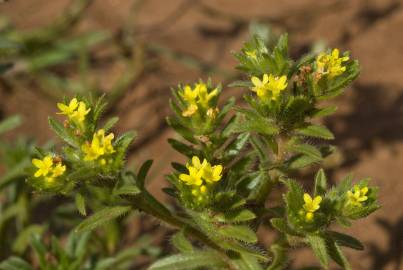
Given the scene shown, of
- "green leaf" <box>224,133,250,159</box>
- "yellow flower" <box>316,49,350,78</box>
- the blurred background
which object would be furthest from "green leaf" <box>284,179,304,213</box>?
the blurred background

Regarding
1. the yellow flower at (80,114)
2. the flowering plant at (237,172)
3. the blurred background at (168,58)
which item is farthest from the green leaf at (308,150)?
the blurred background at (168,58)

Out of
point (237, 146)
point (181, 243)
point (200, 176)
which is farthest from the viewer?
point (237, 146)

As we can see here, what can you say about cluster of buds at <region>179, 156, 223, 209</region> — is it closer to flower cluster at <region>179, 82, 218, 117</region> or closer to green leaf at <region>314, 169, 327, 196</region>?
flower cluster at <region>179, 82, 218, 117</region>

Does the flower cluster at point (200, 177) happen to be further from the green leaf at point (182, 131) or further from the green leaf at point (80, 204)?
the green leaf at point (80, 204)

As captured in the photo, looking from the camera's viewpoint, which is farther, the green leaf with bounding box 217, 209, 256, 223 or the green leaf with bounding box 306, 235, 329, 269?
the green leaf with bounding box 217, 209, 256, 223

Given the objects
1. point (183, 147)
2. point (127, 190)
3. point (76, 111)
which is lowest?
point (127, 190)

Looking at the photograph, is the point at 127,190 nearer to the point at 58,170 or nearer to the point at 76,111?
the point at 58,170

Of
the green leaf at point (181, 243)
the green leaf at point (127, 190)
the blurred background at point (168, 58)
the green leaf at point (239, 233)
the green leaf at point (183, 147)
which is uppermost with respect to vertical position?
the blurred background at point (168, 58)

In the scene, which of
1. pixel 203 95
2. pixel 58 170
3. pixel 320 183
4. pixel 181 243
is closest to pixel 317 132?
pixel 320 183
